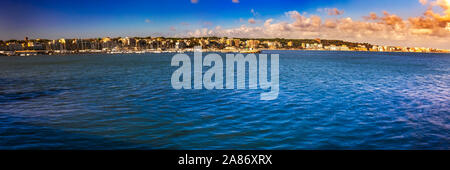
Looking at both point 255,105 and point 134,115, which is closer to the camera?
point 134,115

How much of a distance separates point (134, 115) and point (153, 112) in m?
1.23

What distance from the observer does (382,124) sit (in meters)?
14.6
